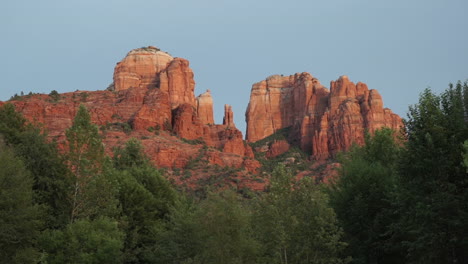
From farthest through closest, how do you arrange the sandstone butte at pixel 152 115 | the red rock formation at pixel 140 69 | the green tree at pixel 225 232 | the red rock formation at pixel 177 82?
the red rock formation at pixel 140 69 → the red rock formation at pixel 177 82 → the sandstone butte at pixel 152 115 → the green tree at pixel 225 232

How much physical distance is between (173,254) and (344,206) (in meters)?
13.3

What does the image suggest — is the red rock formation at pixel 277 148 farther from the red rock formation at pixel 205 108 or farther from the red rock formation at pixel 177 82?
the red rock formation at pixel 177 82

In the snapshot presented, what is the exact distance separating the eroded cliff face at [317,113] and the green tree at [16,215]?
84.4 metres

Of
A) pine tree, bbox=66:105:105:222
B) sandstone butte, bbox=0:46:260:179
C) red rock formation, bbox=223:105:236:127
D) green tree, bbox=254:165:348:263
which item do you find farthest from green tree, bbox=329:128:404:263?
red rock formation, bbox=223:105:236:127

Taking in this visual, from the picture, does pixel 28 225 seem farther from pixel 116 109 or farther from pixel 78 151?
pixel 116 109

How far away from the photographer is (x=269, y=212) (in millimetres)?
31906

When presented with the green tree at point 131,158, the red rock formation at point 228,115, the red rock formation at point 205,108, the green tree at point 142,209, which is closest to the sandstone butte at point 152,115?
the red rock formation at point 205,108

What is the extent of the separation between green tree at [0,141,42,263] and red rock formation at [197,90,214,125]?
4562 inches

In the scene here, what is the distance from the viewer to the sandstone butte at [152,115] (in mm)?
100125

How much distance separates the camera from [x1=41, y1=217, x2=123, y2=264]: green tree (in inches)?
1393

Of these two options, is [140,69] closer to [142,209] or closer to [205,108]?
[205,108]

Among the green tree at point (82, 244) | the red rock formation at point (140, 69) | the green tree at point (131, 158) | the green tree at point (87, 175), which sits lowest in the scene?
the green tree at point (82, 244)

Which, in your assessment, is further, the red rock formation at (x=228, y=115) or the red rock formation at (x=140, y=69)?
the red rock formation at (x=228, y=115)

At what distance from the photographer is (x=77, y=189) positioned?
127ft
